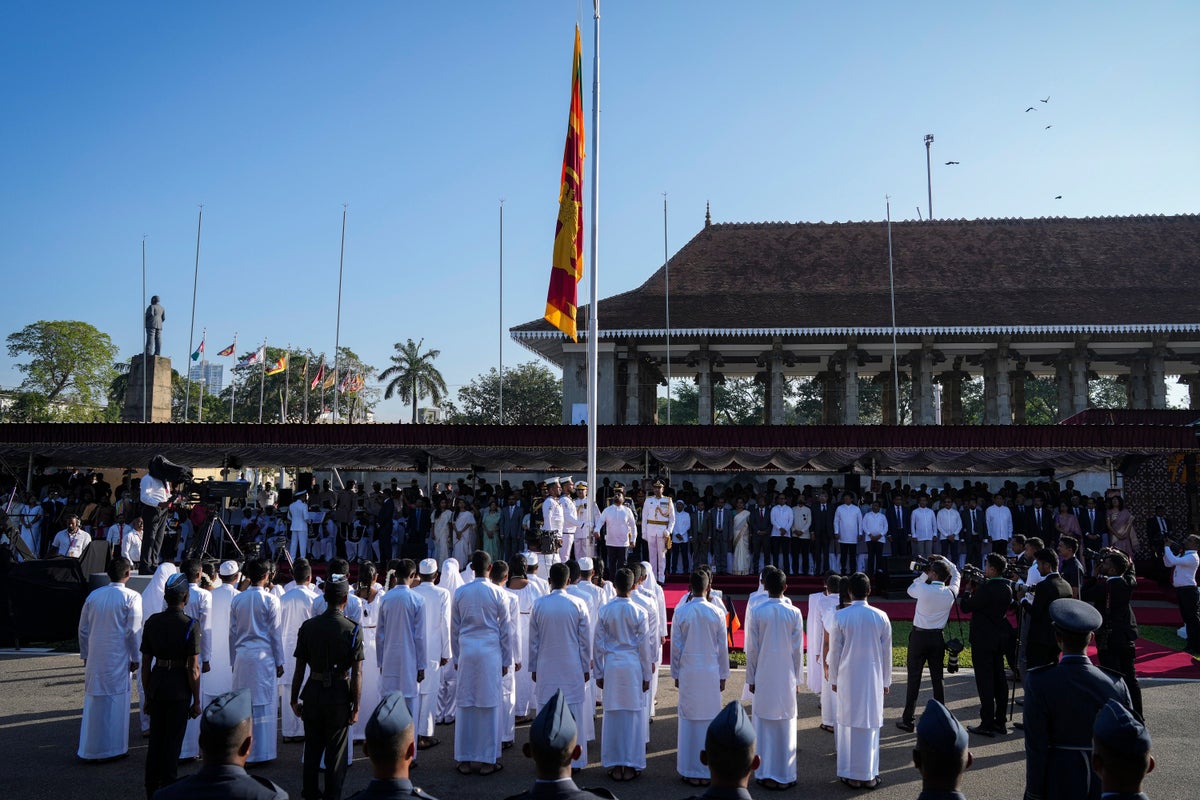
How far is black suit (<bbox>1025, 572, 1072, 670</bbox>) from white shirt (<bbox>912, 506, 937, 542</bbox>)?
8.89 m

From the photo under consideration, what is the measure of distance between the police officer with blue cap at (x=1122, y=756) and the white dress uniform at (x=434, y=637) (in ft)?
20.4

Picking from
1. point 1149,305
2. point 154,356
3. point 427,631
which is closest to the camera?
point 427,631

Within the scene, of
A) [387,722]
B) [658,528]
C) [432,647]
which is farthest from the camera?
[658,528]

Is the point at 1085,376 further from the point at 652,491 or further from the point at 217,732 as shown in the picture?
the point at 217,732

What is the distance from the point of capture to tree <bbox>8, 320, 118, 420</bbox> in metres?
48.4

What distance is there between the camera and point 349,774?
24.0 feet

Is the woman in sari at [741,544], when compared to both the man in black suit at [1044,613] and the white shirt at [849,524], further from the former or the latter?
the man in black suit at [1044,613]

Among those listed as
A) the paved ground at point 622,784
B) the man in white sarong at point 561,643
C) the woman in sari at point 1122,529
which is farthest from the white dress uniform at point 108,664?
the woman in sari at point 1122,529

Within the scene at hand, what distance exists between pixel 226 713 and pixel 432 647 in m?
5.39

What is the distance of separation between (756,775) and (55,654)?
1042 centimetres

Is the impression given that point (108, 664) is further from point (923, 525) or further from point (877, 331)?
point (877, 331)

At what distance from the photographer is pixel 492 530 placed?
17.1 m

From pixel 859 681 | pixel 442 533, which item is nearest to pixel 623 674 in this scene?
pixel 859 681

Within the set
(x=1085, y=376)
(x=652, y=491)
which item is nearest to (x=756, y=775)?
(x=652, y=491)
